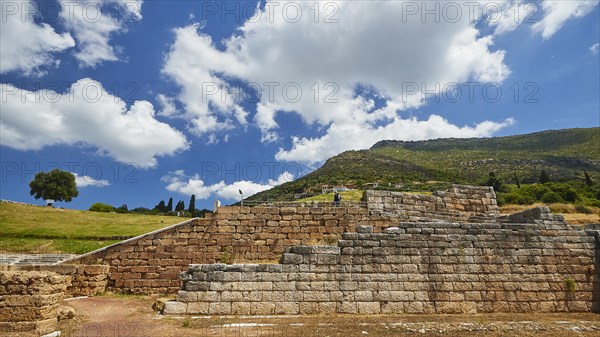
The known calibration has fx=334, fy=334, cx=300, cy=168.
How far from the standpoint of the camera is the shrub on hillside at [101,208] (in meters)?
50.1

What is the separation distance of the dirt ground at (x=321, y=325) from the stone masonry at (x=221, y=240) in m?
2.77

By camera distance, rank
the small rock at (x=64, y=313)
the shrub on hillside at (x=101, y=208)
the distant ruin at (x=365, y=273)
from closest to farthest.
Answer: the small rock at (x=64, y=313), the distant ruin at (x=365, y=273), the shrub on hillside at (x=101, y=208)

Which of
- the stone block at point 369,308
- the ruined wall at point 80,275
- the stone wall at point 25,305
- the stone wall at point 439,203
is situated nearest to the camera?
the stone wall at point 25,305

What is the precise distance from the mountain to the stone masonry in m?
34.6

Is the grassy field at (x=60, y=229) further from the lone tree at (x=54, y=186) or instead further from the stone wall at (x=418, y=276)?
the stone wall at (x=418, y=276)

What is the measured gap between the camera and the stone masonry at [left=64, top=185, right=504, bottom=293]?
1273 cm

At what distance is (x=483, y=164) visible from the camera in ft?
237

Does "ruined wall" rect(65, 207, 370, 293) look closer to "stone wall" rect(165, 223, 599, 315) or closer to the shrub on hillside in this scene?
"stone wall" rect(165, 223, 599, 315)

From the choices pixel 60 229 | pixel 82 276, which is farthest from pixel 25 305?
pixel 60 229

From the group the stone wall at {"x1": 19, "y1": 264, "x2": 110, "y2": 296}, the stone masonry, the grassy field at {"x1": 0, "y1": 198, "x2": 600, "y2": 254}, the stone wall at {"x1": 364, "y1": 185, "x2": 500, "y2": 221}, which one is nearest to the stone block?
the stone masonry

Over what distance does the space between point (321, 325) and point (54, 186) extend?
194 ft

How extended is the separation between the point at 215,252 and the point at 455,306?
8747mm

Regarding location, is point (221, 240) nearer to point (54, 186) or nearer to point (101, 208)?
point (101, 208)

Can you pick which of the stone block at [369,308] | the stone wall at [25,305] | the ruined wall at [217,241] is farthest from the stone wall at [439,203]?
the stone wall at [25,305]
